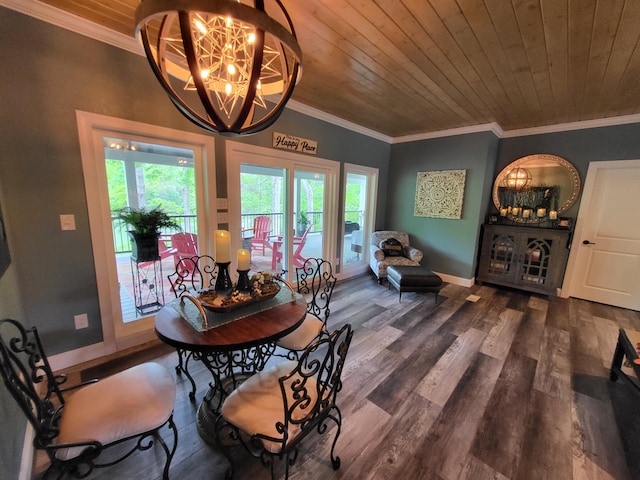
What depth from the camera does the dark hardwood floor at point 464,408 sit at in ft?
4.56

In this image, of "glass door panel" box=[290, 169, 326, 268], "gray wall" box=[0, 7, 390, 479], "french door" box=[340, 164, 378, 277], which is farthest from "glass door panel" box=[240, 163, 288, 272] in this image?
"french door" box=[340, 164, 378, 277]

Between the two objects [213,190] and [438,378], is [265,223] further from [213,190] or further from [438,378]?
[438,378]

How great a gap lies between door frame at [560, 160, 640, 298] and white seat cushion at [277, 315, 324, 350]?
4.21 m

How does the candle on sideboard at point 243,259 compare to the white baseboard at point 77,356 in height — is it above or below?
above

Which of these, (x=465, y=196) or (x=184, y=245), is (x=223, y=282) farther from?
(x=465, y=196)

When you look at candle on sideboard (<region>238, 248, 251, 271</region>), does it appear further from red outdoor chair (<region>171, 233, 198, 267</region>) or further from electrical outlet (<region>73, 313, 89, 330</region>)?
electrical outlet (<region>73, 313, 89, 330</region>)

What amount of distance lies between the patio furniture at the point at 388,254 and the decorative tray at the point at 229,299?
280 cm

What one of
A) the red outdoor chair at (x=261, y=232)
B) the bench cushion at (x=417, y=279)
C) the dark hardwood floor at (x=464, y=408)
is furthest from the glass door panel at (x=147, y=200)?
the bench cushion at (x=417, y=279)

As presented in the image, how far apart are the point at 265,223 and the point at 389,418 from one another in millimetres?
2551

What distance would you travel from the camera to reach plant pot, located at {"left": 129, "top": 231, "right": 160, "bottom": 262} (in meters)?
2.18

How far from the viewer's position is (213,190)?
2.62m

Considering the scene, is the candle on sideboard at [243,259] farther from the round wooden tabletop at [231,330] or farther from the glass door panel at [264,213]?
the glass door panel at [264,213]

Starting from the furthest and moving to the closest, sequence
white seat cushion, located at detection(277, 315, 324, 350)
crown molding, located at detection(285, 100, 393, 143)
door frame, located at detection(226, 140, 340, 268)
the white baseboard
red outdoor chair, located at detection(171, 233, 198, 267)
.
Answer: crown molding, located at detection(285, 100, 393, 143)
door frame, located at detection(226, 140, 340, 268)
red outdoor chair, located at detection(171, 233, 198, 267)
the white baseboard
white seat cushion, located at detection(277, 315, 324, 350)

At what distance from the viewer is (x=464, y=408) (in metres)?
1.79
